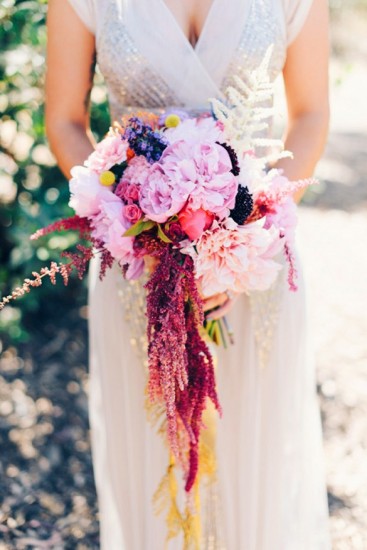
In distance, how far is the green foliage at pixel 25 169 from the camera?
331 centimetres

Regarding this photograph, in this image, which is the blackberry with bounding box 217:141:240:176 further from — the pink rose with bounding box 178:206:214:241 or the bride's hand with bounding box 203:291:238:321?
the bride's hand with bounding box 203:291:238:321

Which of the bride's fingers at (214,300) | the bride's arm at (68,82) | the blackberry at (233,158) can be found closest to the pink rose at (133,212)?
the blackberry at (233,158)

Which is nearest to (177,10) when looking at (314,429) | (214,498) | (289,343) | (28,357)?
(289,343)

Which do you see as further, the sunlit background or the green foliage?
the green foliage

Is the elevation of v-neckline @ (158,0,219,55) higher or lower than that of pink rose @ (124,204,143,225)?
higher

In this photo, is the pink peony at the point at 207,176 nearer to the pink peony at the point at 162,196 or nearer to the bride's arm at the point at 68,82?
the pink peony at the point at 162,196

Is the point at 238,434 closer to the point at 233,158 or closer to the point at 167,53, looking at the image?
the point at 233,158

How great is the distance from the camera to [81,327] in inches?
172

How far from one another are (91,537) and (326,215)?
4396 millimetres

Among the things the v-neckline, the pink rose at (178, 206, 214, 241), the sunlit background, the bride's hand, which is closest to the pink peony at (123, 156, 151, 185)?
the pink rose at (178, 206, 214, 241)

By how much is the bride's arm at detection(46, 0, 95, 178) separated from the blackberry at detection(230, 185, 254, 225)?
0.65 m

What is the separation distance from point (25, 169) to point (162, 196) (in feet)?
8.23

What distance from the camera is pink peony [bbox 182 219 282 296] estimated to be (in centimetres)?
162

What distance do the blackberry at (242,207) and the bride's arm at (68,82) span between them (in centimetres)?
65
